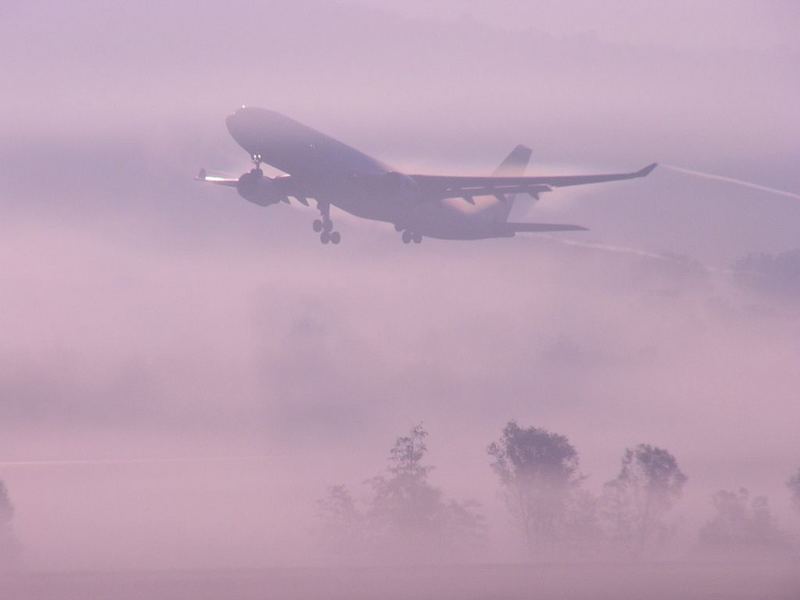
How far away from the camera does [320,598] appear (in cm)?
3603

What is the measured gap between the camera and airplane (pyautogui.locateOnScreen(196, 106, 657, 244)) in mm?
76125

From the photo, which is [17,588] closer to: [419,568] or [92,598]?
[92,598]

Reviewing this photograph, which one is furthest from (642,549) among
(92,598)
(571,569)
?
(92,598)

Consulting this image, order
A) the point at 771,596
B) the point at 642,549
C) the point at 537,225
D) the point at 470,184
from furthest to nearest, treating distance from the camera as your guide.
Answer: the point at 537,225
the point at 470,184
the point at 642,549
the point at 771,596

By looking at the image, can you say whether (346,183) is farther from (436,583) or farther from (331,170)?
(436,583)

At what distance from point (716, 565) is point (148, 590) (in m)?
21.2

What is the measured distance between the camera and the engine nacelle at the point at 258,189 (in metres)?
78.9

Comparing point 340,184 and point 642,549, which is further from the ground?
point 340,184


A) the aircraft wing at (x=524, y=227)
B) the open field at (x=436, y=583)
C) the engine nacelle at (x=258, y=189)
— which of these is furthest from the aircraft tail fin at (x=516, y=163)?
the open field at (x=436, y=583)

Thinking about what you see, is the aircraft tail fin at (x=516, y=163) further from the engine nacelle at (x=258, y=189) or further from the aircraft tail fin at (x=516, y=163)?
the engine nacelle at (x=258, y=189)

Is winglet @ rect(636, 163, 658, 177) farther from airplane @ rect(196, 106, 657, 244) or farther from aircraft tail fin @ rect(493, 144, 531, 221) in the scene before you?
aircraft tail fin @ rect(493, 144, 531, 221)

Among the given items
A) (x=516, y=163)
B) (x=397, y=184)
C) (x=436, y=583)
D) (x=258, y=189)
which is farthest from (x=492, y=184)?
(x=436, y=583)

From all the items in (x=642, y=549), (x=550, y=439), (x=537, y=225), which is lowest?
(x=642, y=549)

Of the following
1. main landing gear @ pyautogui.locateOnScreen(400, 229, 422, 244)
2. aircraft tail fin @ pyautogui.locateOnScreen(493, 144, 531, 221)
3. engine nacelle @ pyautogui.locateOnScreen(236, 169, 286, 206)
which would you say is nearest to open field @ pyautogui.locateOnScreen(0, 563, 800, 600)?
engine nacelle @ pyautogui.locateOnScreen(236, 169, 286, 206)
